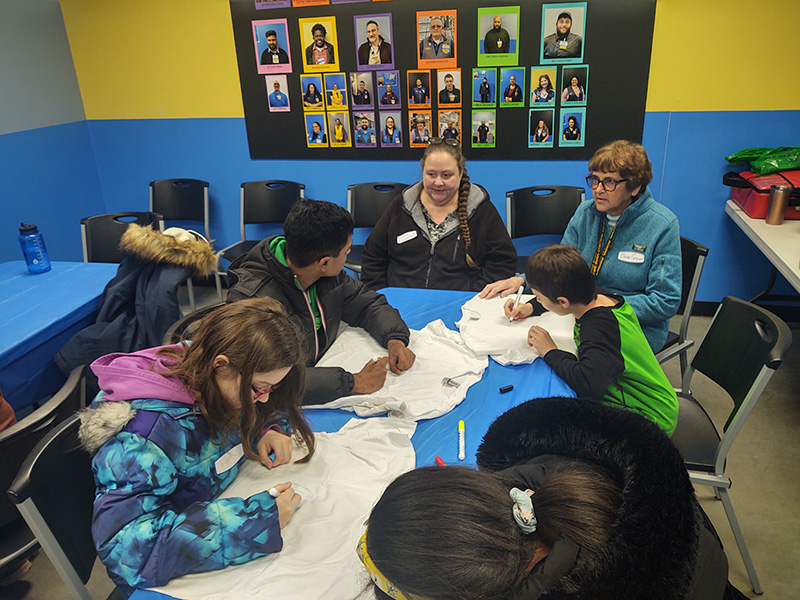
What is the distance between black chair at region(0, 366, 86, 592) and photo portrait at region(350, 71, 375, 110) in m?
2.75

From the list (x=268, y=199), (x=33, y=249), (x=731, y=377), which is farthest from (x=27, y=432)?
(x=268, y=199)

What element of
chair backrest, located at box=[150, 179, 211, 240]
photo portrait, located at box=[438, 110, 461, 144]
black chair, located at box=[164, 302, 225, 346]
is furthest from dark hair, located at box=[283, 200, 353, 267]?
chair backrest, located at box=[150, 179, 211, 240]

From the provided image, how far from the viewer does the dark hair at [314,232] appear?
175 cm

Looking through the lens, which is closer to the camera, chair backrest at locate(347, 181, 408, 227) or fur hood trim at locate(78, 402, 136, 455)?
fur hood trim at locate(78, 402, 136, 455)

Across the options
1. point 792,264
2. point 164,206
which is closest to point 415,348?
point 792,264

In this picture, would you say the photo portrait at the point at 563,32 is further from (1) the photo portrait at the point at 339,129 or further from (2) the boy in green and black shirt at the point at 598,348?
(2) the boy in green and black shirt at the point at 598,348

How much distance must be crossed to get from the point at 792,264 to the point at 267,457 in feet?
8.11

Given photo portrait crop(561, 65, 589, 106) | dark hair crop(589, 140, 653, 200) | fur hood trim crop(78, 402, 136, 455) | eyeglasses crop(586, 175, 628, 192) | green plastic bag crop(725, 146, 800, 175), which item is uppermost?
photo portrait crop(561, 65, 589, 106)

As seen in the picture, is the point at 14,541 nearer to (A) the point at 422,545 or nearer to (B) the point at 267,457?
(B) the point at 267,457

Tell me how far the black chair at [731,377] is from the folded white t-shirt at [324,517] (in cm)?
95

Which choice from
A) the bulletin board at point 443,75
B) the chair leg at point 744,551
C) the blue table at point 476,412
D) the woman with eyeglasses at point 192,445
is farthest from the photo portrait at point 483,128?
the woman with eyeglasses at point 192,445

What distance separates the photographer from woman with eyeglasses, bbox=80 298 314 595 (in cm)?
105

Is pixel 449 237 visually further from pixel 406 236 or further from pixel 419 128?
pixel 419 128

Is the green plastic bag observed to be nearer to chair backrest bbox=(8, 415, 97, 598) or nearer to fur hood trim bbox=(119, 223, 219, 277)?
fur hood trim bbox=(119, 223, 219, 277)
